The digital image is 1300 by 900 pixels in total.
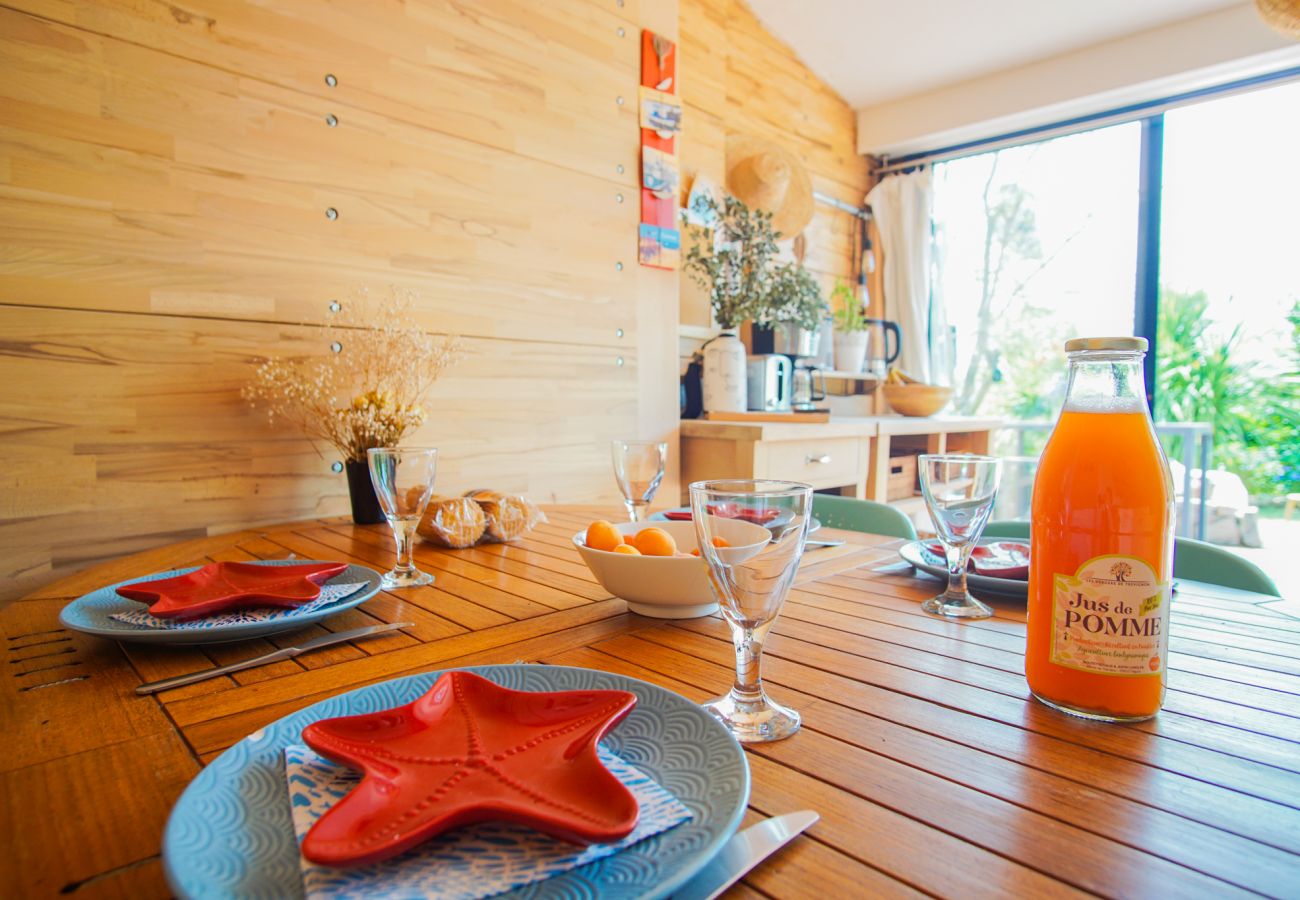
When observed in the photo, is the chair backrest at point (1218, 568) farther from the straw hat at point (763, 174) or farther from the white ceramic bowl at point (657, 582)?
the straw hat at point (763, 174)

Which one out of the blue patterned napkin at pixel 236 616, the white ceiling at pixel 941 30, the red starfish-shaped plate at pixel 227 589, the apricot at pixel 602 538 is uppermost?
the white ceiling at pixel 941 30

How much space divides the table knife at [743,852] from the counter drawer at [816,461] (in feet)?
5.93

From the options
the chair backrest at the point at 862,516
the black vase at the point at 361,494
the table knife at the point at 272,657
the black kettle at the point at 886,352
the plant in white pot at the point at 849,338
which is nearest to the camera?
the table knife at the point at 272,657

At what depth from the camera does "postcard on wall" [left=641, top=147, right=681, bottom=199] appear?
2279 mm

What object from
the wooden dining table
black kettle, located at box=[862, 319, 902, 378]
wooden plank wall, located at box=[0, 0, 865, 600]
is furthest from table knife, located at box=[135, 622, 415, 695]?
black kettle, located at box=[862, 319, 902, 378]

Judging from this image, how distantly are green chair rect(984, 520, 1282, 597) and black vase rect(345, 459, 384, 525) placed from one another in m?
1.34

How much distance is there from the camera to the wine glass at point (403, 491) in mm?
935

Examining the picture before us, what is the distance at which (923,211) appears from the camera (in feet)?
11.8

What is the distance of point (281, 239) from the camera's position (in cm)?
154

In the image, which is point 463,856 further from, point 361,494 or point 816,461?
point 816,461

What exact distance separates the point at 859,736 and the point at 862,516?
1143 millimetres

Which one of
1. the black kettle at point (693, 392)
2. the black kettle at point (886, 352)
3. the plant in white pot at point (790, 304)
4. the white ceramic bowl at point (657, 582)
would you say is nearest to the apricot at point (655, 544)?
the white ceramic bowl at point (657, 582)

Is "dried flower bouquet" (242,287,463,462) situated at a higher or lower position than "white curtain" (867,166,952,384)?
lower

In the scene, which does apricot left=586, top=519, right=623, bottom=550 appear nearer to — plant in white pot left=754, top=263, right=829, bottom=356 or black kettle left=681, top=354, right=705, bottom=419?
black kettle left=681, top=354, right=705, bottom=419
